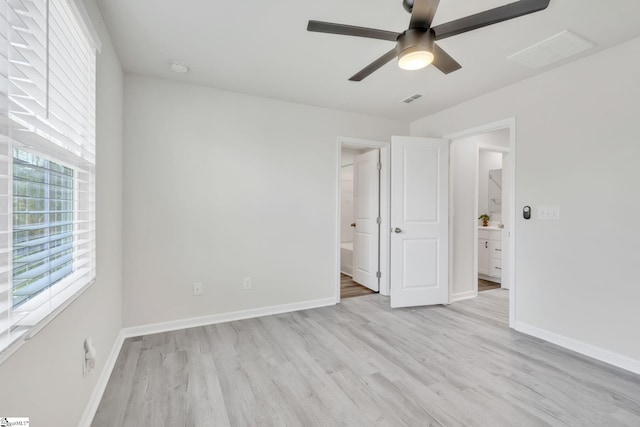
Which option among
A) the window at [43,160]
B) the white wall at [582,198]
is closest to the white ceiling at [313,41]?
the white wall at [582,198]

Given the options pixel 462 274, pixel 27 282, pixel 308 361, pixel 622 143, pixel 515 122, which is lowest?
pixel 308 361

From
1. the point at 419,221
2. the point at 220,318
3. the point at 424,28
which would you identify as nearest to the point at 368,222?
the point at 419,221

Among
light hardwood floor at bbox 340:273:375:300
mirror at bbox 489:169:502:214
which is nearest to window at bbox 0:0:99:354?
light hardwood floor at bbox 340:273:375:300

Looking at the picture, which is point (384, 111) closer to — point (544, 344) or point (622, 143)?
point (622, 143)

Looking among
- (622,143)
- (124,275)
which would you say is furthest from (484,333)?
(124,275)

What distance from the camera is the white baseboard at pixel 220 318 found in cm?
281

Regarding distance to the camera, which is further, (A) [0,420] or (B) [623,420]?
(B) [623,420]

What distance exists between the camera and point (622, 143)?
7.54ft

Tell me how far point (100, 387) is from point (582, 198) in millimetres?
3987

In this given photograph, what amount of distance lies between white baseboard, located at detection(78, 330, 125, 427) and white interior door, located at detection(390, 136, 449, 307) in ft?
9.38

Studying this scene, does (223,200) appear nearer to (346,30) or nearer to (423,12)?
(346,30)

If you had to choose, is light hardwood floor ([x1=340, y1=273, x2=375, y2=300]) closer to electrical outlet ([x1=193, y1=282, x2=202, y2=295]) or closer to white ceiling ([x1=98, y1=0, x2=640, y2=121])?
electrical outlet ([x1=193, y1=282, x2=202, y2=295])

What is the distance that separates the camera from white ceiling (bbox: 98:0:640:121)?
188cm

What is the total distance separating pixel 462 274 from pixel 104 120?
4311 mm
